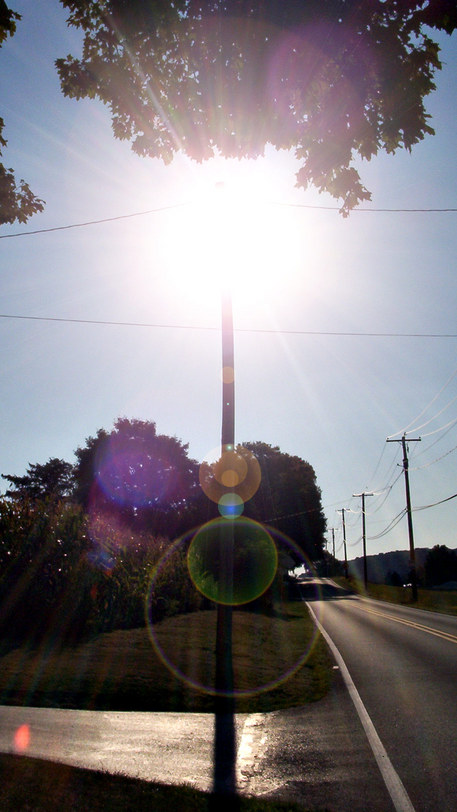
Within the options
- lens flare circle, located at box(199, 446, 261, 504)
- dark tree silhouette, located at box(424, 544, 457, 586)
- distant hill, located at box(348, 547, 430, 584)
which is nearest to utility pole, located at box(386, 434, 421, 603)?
lens flare circle, located at box(199, 446, 261, 504)

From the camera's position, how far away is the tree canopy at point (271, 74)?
17.7ft

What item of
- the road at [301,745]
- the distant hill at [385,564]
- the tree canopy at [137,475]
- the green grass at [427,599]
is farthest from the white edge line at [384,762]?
the distant hill at [385,564]

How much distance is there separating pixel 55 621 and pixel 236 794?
377 inches

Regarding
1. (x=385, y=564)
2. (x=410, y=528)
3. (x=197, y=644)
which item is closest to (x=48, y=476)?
(x=410, y=528)

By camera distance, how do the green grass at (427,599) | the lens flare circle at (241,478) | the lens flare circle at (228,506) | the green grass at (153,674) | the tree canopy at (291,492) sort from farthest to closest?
the tree canopy at (291,492) → the lens flare circle at (241,478) → the green grass at (427,599) → the lens flare circle at (228,506) → the green grass at (153,674)

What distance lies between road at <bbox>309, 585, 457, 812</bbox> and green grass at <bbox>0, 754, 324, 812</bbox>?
4.58 ft

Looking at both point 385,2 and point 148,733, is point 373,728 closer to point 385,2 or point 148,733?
point 148,733

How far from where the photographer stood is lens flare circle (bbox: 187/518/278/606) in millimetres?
23844

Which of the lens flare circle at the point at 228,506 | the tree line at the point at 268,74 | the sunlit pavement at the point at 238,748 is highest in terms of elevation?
the tree line at the point at 268,74

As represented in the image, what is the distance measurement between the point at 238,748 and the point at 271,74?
6848mm

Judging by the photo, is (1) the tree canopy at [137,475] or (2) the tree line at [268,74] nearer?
(2) the tree line at [268,74]

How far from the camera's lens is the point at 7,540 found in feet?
48.3

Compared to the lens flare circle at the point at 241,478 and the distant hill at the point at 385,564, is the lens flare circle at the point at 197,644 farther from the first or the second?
the distant hill at the point at 385,564

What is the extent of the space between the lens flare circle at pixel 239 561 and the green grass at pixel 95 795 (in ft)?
57.2
